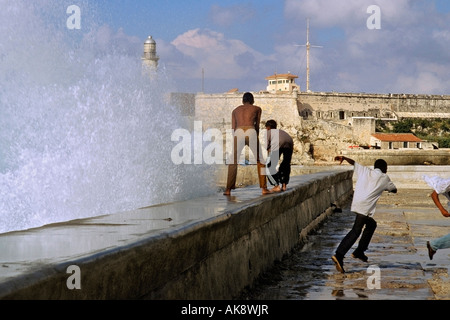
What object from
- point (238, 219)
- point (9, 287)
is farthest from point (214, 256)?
point (9, 287)

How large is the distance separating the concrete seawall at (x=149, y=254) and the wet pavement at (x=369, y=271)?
0.86 feet

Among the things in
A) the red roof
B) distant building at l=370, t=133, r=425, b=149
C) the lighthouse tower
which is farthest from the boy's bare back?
the lighthouse tower

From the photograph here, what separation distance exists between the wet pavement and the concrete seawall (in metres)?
0.26

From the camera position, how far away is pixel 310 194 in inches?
409

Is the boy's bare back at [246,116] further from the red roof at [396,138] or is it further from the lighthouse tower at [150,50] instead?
the lighthouse tower at [150,50]

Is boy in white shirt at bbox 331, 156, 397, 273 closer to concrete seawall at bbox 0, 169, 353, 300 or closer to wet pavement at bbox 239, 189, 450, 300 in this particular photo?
wet pavement at bbox 239, 189, 450, 300

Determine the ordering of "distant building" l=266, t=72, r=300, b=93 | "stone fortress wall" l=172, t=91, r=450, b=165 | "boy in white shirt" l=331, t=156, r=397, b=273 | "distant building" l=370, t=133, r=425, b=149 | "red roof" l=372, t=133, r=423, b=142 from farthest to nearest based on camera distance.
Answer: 1. "distant building" l=266, t=72, r=300, b=93
2. "stone fortress wall" l=172, t=91, r=450, b=165
3. "red roof" l=372, t=133, r=423, b=142
4. "distant building" l=370, t=133, r=425, b=149
5. "boy in white shirt" l=331, t=156, r=397, b=273

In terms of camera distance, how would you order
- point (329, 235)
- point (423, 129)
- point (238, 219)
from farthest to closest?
point (423, 129)
point (329, 235)
point (238, 219)

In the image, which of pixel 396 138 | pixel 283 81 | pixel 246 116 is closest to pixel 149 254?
pixel 246 116

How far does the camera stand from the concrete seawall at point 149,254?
269cm

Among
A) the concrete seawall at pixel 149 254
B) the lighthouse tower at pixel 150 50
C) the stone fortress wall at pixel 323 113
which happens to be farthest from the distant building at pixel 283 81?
the concrete seawall at pixel 149 254

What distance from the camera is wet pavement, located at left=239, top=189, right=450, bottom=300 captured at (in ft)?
18.2
